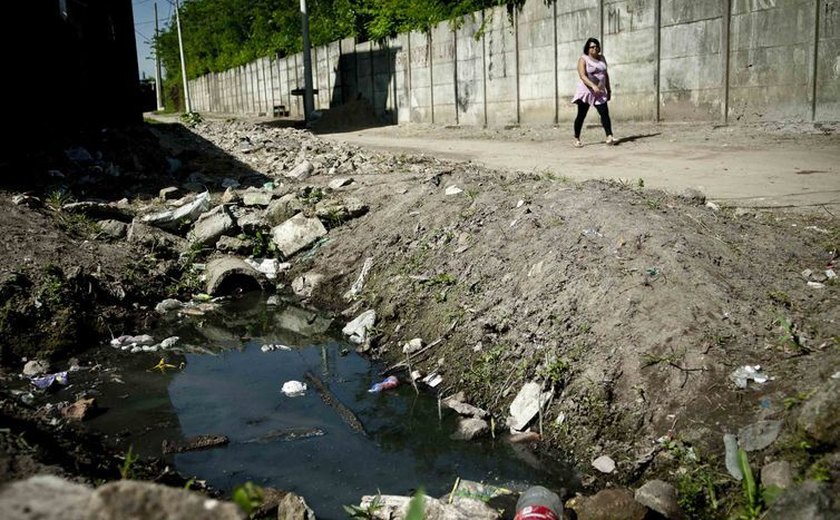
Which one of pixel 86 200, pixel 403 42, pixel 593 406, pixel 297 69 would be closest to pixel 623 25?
pixel 403 42

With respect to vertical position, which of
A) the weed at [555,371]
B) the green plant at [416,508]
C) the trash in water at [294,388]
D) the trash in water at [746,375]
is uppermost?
the green plant at [416,508]

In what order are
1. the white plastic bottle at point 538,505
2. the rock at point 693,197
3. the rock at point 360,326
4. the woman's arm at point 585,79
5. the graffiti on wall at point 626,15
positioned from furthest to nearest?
the graffiti on wall at point 626,15
the woman's arm at point 585,79
the rock at point 693,197
the rock at point 360,326
the white plastic bottle at point 538,505

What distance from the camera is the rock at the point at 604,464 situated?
2.47m

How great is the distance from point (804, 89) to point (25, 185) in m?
8.69

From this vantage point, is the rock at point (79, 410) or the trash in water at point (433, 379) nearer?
the rock at point (79, 410)

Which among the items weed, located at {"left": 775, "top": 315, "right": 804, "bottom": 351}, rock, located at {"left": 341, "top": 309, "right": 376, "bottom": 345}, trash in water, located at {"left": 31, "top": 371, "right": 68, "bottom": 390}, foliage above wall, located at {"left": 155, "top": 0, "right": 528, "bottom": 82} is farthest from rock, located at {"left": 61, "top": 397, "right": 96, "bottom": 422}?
foliage above wall, located at {"left": 155, "top": 0, "right": 528, "bottom": 82}

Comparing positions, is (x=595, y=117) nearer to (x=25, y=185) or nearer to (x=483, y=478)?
(x=25, y=185)

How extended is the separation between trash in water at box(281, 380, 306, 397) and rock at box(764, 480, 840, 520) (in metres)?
2.26

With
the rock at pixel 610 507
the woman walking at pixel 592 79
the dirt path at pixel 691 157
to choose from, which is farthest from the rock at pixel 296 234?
the woman walking at pixel 592 79

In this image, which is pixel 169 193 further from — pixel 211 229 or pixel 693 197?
pixel 693 197

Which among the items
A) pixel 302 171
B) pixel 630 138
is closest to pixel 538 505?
pixel 302 171

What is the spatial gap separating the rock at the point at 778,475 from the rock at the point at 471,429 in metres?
1.11

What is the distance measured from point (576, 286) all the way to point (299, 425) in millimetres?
1479

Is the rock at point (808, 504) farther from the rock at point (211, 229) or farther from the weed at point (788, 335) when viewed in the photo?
the rock at point (211, 229)
